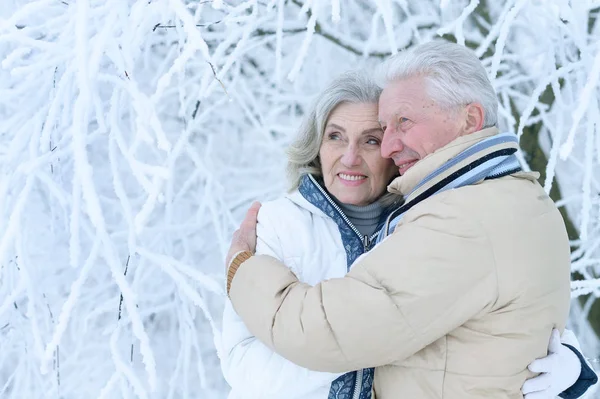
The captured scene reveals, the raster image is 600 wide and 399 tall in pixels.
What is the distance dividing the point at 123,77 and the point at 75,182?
353 millimetres

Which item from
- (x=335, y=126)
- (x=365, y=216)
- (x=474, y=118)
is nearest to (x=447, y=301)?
(x=474, y=118)

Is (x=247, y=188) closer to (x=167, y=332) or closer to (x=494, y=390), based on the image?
(x=167, y=332)

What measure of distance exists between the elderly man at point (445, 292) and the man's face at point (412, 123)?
86mm

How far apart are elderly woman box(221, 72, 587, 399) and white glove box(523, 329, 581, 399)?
0.27 feet

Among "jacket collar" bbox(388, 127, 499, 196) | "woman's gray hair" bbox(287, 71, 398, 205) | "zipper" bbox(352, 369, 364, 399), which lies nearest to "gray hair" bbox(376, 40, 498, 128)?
"jacket collar" bbox(388, 127, 499, 196)

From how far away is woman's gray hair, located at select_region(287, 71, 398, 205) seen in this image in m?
2.03

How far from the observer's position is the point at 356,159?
199 cm

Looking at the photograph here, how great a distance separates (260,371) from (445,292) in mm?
636

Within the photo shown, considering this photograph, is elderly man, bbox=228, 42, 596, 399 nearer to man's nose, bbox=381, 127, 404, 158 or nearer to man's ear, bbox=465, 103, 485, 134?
man's ear, bbox=465, 103, 485, 134

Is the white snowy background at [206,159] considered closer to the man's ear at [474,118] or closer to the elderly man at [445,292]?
the man's ear at [474,118]

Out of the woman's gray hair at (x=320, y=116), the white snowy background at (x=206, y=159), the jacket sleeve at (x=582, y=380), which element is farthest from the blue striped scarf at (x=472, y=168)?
the white snowy background at (x=206, y=159)

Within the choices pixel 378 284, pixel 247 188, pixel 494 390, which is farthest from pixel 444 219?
pixel 247 188

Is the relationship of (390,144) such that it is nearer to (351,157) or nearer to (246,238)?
(351,157)

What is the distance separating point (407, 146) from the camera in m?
1.78
